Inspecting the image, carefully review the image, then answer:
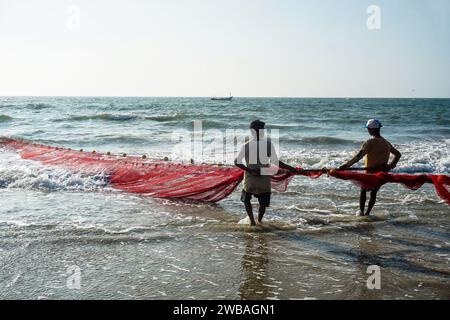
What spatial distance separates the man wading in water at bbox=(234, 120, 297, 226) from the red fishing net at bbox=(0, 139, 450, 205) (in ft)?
2.17

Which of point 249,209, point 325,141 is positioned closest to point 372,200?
point 249,209

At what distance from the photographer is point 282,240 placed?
5.38 meters

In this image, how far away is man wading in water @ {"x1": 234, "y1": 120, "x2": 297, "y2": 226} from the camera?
17.9 feet

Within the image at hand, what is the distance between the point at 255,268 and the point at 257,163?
1614 millimetres

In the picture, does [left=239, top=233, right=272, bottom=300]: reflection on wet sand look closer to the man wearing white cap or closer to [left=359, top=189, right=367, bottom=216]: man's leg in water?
the man wearing white cap

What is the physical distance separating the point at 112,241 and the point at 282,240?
7.50ft

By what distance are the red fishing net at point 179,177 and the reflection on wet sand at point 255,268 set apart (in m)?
1.32

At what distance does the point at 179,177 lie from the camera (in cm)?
767

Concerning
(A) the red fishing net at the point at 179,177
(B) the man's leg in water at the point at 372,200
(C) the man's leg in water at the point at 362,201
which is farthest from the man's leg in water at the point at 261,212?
(B) the man's leg in water at the point at 372,200

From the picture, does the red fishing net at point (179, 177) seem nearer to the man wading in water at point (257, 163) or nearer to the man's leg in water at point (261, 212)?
the man wading in water at point (257, 163)

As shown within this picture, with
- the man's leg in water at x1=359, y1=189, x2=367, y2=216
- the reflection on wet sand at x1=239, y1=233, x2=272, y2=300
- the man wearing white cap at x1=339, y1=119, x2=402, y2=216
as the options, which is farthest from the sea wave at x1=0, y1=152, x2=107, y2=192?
the man wearing white cap at x1=339, y1=119, x2=402, y2=216

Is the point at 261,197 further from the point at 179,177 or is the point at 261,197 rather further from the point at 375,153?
the point at 179,177

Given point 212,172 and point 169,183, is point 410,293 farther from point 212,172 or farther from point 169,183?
point 169,183
